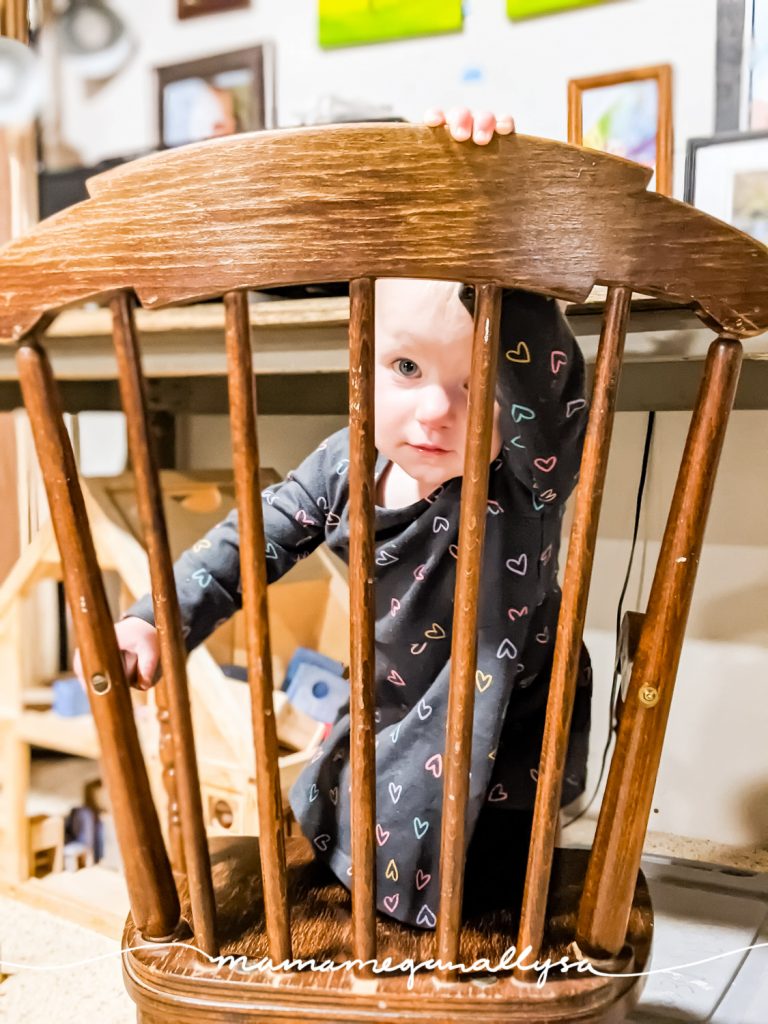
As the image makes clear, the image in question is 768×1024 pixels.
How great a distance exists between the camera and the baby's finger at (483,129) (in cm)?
45

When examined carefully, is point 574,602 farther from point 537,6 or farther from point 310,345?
point 537,6

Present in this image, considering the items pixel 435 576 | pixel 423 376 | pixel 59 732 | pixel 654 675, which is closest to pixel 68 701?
pixel 59 732

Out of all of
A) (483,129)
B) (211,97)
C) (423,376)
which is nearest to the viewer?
(483,129)

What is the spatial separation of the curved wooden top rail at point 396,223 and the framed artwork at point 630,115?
84 cm

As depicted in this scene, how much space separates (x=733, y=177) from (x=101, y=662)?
109 cm

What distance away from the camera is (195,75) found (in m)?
1.58

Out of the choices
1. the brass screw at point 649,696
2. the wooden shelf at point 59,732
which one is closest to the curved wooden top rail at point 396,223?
the brass screw at point 649,696

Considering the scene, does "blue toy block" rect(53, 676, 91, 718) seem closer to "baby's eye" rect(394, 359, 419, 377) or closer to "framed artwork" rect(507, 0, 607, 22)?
"baby's eye" rect(394, 359, 419, 377)

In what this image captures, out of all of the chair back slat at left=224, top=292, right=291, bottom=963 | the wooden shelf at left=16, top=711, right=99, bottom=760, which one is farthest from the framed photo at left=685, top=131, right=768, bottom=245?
the wooden shelf at left=16, top=711, right=99, bottom=760

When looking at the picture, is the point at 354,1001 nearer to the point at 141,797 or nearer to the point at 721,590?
the point at 141,797

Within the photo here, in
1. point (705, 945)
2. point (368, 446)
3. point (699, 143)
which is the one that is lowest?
point (705, 945)

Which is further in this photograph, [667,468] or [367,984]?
[667,468]

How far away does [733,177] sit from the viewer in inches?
46.4

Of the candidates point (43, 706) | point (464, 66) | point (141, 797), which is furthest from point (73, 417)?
point (141, 797)
